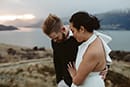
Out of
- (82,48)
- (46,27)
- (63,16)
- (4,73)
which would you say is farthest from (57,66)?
(63,16)

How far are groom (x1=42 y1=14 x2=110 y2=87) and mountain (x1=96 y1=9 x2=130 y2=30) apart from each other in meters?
2.20

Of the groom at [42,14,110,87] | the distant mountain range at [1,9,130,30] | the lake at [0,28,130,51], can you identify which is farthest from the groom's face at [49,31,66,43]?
the distant mountain range at [1,9,130,30]

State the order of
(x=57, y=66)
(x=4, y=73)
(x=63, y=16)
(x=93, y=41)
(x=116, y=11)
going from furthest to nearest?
(x=116, y=11)
(x=63, y=16)
(x=4, y=73)
(x=57, y=66)
(x=93, y=41)

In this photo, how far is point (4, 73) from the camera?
13.0 feet

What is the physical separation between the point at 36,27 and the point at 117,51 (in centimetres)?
107

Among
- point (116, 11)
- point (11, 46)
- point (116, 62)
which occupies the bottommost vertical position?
point (116, 62)

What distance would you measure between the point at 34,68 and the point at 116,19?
52.5 inches

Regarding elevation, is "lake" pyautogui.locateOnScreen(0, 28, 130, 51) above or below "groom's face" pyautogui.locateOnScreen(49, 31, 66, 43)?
below

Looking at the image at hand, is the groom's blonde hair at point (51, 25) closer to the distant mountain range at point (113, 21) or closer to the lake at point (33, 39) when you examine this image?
the lake at point (33, 39)

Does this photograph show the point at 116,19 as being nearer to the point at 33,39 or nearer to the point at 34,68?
the point at 33,39

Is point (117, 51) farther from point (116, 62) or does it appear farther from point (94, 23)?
point (94, 23)

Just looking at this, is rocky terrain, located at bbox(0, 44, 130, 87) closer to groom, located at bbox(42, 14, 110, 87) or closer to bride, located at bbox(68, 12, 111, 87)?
groom, located at bbox(42, 14, 110, 87)

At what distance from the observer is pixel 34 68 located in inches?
160

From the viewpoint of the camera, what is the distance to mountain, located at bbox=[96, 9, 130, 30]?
4.57 metres
